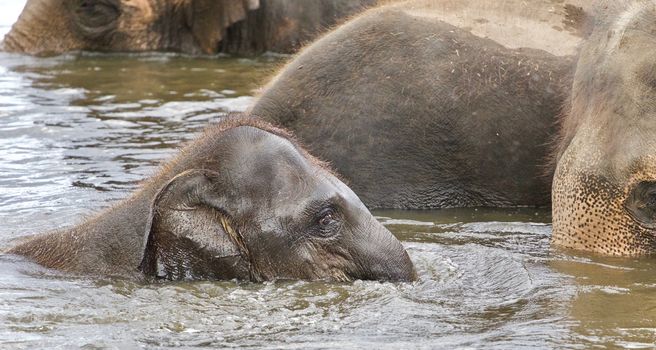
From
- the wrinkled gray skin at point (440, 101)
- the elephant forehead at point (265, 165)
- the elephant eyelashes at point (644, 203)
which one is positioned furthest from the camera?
the wrinkled gray skin at point (440, 101)

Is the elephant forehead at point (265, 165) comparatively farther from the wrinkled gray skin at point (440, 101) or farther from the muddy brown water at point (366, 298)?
the wrinkled gray skin at point (440, 101)

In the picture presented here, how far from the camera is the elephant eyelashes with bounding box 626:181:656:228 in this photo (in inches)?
283

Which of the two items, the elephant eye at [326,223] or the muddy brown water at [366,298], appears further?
the elephant eye at [326,223]

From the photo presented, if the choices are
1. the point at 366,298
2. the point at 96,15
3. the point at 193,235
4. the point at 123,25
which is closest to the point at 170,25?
the point at 123,25

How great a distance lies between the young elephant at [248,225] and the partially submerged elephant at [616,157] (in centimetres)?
129

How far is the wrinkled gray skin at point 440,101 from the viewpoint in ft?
28.1

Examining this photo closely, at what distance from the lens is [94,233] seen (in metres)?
6.56

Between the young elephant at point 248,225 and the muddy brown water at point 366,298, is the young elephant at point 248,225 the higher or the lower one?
the higher one

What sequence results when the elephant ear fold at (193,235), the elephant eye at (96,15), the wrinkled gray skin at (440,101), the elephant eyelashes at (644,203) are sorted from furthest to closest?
the elephant eye at (96,15) → the wrinkled gray skin at (440,101) → the elephant eyelashes at (644,203) → the elephant ear fold at (193,235)

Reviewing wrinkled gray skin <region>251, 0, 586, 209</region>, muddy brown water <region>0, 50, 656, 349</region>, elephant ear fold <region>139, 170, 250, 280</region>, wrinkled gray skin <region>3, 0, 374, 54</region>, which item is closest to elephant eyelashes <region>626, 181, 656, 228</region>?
muddy brown water <region>0, 50, 656, 349</region>

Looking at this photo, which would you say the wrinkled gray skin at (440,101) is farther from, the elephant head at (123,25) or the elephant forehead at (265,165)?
the elephant head at (123,25)

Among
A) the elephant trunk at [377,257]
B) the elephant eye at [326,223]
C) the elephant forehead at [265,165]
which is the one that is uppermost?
the elephant forehead at [265,165]

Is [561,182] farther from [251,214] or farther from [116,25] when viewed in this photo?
[116,25]

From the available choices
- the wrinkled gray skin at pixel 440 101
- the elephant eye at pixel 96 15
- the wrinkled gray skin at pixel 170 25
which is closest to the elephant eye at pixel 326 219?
the wrinkled gray skin at pixel 440 101
